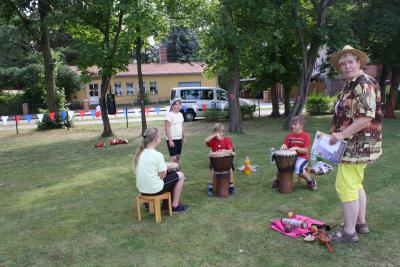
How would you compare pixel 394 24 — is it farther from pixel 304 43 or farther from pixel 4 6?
pixel 4 6

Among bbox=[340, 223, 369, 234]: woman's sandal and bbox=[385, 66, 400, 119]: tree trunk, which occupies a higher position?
bbox=[385, 66, 400, 119]: tree trunk

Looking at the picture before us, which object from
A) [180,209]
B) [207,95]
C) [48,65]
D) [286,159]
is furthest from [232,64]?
[48,65]

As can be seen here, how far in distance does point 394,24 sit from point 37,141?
14.2m

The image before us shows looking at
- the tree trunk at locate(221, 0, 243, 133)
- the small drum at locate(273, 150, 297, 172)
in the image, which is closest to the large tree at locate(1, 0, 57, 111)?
the tree trunk at locate(221, 0, 243, 133)

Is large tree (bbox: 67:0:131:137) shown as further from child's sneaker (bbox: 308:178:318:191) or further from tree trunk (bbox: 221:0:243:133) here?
child's sneaker (bbox: 308:178:318:191)

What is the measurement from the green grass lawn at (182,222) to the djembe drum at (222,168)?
188mm

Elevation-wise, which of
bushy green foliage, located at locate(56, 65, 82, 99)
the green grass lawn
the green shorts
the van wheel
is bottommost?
the green grass lawn

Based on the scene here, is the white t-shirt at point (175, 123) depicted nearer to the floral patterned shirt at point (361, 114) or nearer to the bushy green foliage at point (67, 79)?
the floral patterned shirt at point (361, 114)

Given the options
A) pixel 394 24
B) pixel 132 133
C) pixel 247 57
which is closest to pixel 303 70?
pixel 247 57

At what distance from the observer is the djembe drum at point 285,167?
6.30 m

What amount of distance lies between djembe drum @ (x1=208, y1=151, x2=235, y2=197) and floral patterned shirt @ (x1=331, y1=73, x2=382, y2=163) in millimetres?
2330

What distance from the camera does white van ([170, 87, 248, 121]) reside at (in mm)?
23031

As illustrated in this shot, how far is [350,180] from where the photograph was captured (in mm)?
4086

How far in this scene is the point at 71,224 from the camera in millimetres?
5383
